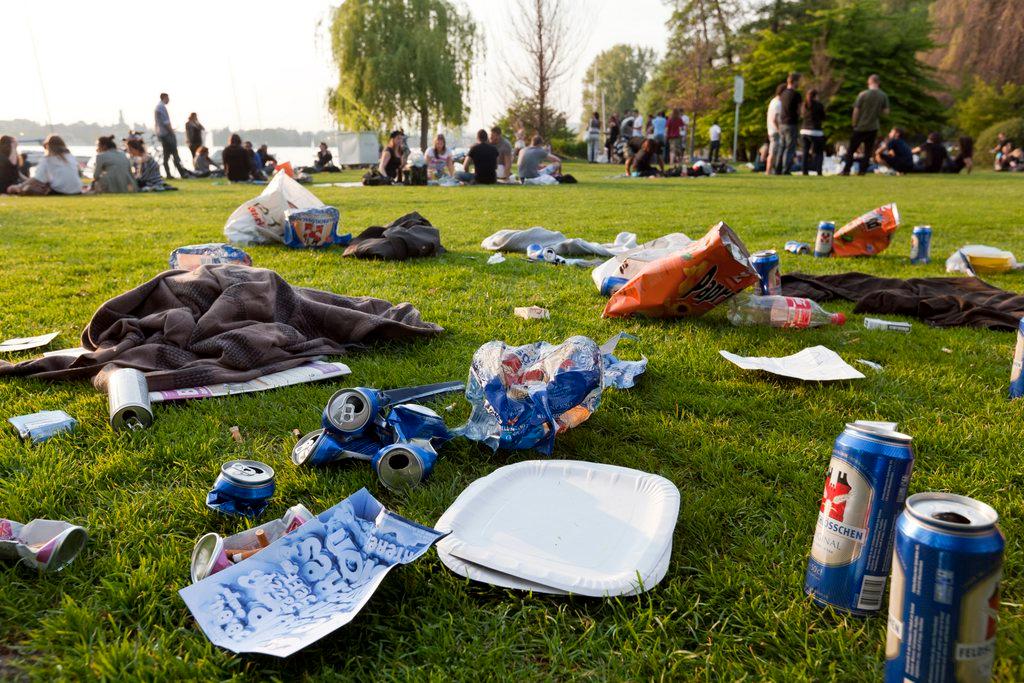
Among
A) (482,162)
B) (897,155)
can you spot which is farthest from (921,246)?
(897,155)

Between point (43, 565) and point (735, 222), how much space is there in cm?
741

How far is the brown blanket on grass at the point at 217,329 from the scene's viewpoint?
109 inches

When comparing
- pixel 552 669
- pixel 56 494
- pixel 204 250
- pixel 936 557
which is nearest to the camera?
pixel 936 557

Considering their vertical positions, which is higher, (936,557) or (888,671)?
(936,557)

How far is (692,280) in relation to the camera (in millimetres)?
3457

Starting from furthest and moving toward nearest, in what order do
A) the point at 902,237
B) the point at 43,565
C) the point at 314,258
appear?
the point at 902,237, the point at 314,258, the point at 43,565

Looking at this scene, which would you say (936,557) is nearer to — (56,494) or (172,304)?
(56,494)

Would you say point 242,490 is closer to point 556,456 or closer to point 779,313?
point 556,456

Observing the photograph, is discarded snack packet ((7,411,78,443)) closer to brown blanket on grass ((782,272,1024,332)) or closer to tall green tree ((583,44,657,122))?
brown blanket on grass ((782,272,1024,332))

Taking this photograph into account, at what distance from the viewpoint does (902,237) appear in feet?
21.5

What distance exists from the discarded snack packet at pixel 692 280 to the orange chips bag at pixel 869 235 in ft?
8.43

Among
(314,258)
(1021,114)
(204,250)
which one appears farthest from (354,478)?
(1021,114)

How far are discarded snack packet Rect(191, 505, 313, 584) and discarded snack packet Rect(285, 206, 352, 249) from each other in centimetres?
457

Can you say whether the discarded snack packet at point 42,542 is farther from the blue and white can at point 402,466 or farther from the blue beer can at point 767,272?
the blue beer can at point 767,272
